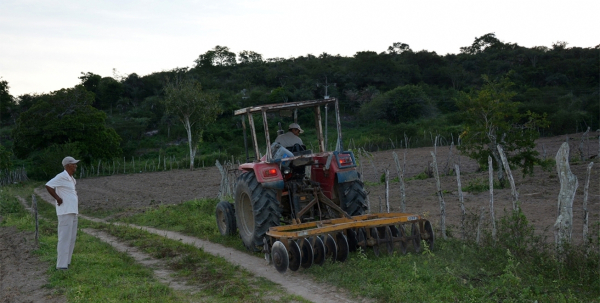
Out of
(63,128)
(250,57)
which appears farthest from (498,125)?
(250,57)

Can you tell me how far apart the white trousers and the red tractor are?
262 centimetres

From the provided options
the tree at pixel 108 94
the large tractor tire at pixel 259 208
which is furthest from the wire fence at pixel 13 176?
the large tractor tire at pixel 259 208

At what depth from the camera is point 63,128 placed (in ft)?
134

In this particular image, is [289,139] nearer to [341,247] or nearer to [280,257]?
[341,247]

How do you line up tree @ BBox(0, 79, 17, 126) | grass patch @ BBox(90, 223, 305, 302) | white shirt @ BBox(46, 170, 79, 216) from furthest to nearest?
tree @ BBox(0, 79, 17, 126)
white shirt @ BBox(46, 170, 79, 216)
grass patch @ BBox(90, 223, 305, 302)

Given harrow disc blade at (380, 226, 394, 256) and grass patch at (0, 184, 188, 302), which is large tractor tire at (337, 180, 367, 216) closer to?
harrow disc blade at (380, 226, 394, 256)

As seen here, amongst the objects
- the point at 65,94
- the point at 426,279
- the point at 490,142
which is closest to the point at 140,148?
the point at 65,94

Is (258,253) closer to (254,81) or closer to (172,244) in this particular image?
(172,244)

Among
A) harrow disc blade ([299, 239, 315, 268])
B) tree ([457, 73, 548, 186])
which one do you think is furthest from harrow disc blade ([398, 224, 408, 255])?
tree ([457, 73, 548, 186])

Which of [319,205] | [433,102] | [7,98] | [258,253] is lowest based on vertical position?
[258,253]

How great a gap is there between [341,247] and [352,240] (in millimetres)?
455

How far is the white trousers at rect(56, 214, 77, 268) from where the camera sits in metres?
7.63

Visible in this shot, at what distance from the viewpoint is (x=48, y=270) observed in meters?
7.70

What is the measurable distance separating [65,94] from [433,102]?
3215 cm
